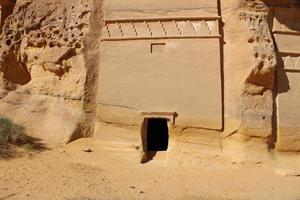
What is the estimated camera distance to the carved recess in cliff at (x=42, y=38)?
14.2 m

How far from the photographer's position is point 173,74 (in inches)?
537

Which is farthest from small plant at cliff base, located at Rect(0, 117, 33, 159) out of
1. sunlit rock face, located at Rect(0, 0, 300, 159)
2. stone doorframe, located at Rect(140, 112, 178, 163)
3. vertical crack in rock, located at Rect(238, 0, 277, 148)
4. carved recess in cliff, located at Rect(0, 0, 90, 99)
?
vertical crack in rock, located at Rect(238, 0, 277, 148)

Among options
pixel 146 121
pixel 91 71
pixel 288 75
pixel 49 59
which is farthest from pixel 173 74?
pixel 49 59

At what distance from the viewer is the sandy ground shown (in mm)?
10109

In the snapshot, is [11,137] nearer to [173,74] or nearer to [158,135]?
[173,74]

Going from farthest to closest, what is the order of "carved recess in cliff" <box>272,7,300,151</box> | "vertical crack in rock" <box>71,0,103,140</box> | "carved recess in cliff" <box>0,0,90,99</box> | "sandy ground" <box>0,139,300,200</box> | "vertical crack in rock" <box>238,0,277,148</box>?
"carved recess in cliff" <box>0,0,90,99</box> → "vertical crack in rock" <box>71,0,103,140</box> → "carved recess in cliff" <box>272,7,300,151</box> → "vertical crack in rock" <box>238,0,277,148</box> → "sandy ground" <box>0,139,300,200</box>

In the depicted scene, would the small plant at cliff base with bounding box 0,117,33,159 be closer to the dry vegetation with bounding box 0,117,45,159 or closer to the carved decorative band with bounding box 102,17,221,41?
the dry vegetation with bounding box 0,117,45,159

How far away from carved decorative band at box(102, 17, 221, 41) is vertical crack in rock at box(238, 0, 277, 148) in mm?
1064

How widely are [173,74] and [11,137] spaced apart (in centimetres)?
497

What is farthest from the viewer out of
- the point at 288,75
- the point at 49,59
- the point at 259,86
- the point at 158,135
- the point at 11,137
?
the point at 158,135

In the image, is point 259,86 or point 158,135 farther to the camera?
point 158,135

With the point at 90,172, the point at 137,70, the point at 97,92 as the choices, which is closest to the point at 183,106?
the point at 137,70

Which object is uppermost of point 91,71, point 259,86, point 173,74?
point 91,71

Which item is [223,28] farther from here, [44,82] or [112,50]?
[44,82]
